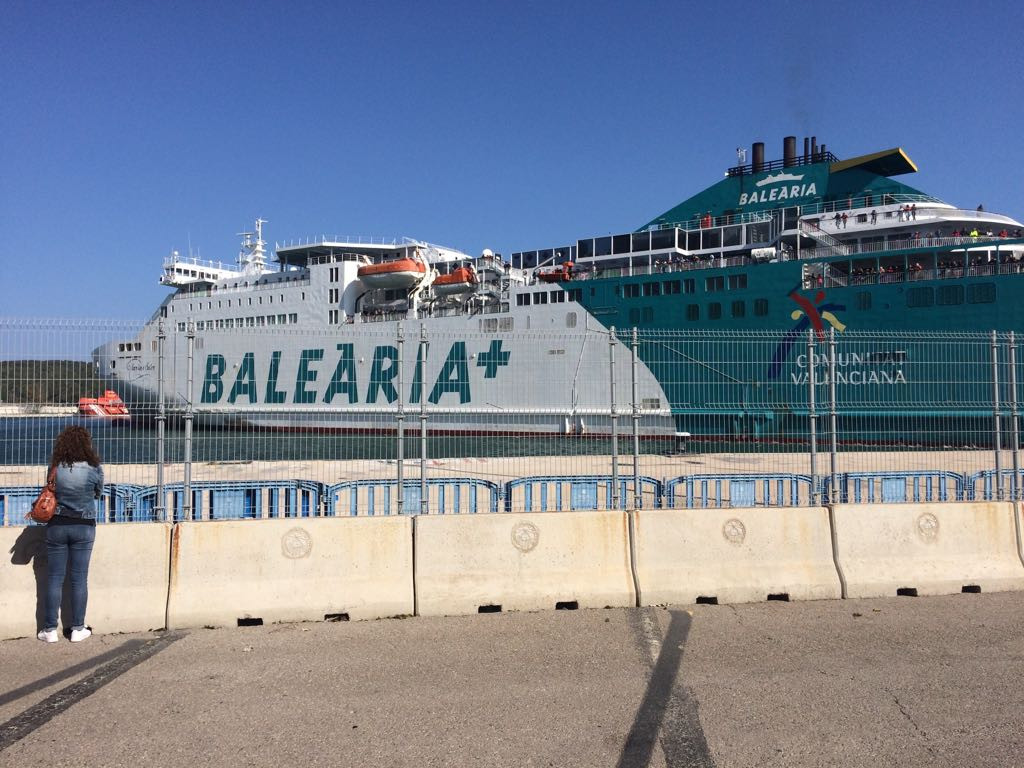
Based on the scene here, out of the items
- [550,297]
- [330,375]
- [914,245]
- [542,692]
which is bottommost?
[542,692]

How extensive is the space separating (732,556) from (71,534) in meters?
5.17

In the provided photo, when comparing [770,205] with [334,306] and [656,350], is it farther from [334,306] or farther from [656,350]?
[334,306]

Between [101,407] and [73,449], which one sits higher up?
[101,407]

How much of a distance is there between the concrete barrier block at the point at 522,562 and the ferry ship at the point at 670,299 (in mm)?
11404

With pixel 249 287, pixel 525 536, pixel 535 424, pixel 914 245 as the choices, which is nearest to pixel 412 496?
pixel 535 424

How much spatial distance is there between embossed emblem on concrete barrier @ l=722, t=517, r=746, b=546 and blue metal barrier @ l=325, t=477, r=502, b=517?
2231 millimetres

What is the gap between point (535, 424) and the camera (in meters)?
9.44

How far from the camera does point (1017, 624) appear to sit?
5.63m

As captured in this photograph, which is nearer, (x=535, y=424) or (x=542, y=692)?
(x=542, y=692)

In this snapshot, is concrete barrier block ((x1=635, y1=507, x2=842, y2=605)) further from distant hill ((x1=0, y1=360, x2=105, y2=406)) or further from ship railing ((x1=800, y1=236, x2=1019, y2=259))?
ship railing ((x1=800, y1=236, x2=1019, y2=259))

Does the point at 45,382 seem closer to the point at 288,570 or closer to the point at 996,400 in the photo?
the point at 288,570

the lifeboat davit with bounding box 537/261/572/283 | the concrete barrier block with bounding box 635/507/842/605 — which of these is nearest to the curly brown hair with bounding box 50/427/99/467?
the concrete barrier block with bounding box 635/507/842/605

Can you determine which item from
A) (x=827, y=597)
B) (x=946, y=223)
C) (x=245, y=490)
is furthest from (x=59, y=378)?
(x=946, y=223)

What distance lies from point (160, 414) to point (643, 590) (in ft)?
13.7
